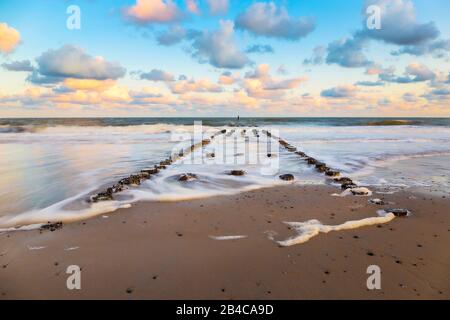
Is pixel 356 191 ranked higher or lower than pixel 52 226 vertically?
higher

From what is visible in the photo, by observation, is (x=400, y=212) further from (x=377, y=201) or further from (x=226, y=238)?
(x=226, y=238)

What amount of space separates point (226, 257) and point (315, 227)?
152 centimetres

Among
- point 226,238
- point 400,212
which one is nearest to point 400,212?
point 400,212

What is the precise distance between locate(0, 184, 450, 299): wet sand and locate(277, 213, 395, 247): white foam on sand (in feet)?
0.38

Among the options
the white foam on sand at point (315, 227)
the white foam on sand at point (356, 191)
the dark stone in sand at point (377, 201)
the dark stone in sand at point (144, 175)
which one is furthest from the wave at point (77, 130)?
the white foam on sand at point (315, 227)

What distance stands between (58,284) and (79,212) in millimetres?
2261

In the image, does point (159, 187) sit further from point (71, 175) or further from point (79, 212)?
point (71, 175)

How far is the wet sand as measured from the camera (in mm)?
2955

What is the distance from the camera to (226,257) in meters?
3.59

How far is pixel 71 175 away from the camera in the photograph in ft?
27.3

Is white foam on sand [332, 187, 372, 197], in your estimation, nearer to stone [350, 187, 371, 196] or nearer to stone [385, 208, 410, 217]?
stone [350, 187, 371, 196]

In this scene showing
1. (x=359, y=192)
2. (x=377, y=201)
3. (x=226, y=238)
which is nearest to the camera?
(x=226, y=238)

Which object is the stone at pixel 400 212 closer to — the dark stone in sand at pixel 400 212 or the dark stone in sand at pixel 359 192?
the dark stone in sand at pixel 400 212

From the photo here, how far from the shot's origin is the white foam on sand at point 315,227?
4.01 m
